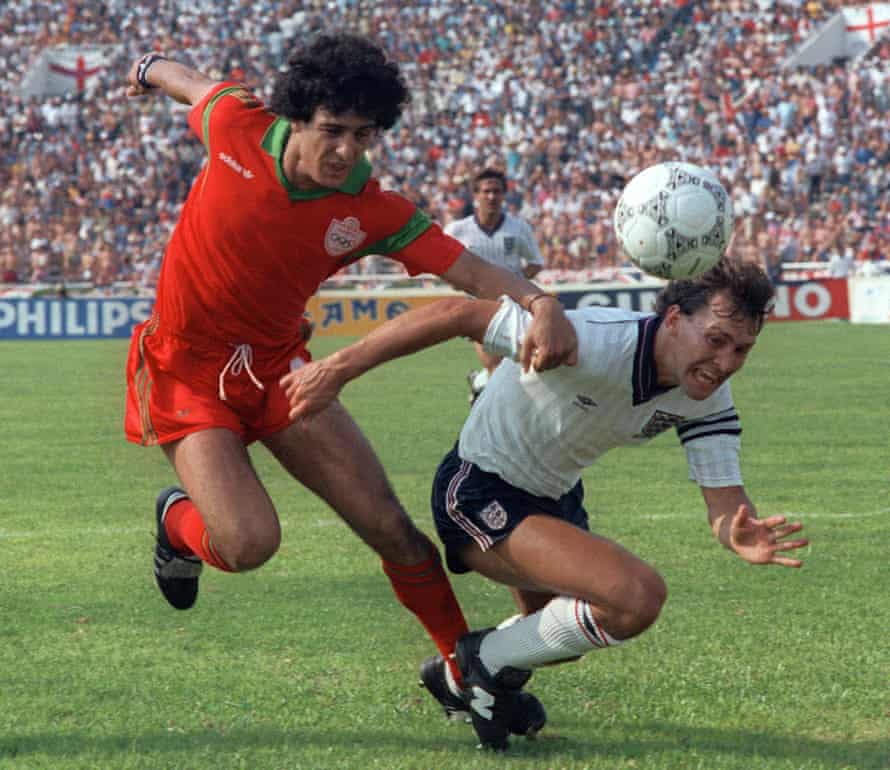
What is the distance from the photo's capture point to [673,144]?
108 ft

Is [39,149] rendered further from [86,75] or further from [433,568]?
[433,568]

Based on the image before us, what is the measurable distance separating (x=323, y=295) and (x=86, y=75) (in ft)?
54.9

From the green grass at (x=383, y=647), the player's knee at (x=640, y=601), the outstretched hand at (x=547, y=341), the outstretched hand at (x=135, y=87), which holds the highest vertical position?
the outstretched hand at (x=135, y=87)

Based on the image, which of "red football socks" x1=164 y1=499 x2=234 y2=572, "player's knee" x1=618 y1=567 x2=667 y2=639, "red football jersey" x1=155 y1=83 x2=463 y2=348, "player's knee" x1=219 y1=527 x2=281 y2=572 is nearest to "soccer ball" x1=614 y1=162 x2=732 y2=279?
"red football jersey" x1=155 y1=83 x2=463 y2=348

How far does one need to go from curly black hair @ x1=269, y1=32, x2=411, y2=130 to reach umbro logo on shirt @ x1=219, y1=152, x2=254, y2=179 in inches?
8.8

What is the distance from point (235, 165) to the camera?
16.9 feet

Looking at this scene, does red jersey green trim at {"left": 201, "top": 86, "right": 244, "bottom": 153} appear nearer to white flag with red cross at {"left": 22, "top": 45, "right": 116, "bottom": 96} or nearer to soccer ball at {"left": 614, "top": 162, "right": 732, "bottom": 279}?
soccer ball at {"left": 614, "top": 162, "right": 732, "bottom": 279}

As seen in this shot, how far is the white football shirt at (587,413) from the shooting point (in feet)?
15.0

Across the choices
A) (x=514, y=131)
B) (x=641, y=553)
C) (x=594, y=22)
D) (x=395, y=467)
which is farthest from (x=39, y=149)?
(x=641, y=553)

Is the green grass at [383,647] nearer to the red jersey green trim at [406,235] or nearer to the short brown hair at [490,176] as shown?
the red jersey green trim at [406,235]

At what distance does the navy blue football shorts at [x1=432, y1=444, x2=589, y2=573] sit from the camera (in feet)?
15.5

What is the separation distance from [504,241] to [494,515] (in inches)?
366

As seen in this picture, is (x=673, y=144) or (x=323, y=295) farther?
(x=673, y=144)

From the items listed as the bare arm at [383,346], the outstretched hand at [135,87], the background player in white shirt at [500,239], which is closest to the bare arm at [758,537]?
the bare arm at [383,346]
